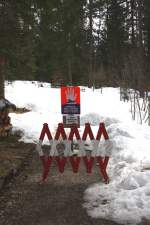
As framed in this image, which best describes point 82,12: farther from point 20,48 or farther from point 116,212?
point 116,212

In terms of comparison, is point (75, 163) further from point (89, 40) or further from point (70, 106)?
point (89, 40)

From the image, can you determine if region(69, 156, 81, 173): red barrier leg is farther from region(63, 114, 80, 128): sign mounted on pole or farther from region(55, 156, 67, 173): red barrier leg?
region(63, 114, 80, 128): sign mounted on pole

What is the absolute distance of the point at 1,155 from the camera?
11195 mm

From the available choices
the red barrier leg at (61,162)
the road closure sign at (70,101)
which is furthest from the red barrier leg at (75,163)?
the road closure sign at (70,101)

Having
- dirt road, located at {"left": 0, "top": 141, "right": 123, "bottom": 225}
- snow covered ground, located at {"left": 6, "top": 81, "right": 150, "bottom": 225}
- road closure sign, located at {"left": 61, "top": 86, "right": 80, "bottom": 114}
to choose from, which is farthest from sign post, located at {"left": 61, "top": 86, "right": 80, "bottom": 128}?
dirt road, located at {"left": 0, "top": 141, "right": 123, "bottom": 225}

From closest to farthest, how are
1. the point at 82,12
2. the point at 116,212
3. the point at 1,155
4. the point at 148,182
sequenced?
1. the point at 116,212
2. the point at 148,182
3. the point at 1,155
4. the point at 82,12

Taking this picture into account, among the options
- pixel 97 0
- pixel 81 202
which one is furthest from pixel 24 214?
pixel 97 0

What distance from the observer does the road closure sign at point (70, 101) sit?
36.8 ft

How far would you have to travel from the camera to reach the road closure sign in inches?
441

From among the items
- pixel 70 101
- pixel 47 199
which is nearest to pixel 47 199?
pixel 47 199

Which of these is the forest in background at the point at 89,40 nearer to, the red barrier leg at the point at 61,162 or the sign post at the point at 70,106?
the sign post at the point at 70,106

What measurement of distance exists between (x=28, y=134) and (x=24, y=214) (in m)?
8.11

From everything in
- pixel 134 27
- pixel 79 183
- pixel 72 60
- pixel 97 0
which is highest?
pixel 97 0

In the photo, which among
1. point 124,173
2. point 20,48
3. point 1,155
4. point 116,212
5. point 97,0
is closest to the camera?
point 116,212
